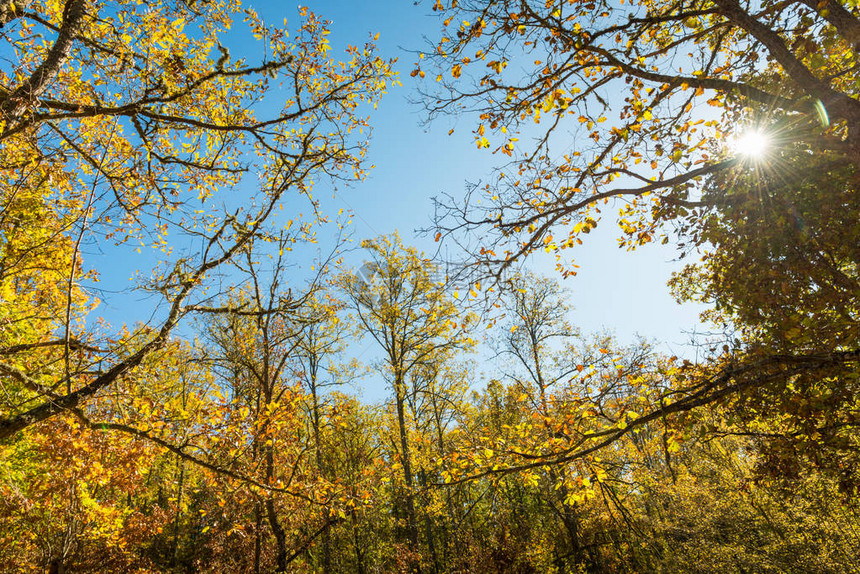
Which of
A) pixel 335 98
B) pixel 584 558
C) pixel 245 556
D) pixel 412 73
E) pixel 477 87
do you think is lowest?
pixel 584 558

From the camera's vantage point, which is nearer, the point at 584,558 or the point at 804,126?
the point at 804,126

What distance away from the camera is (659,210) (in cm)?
452

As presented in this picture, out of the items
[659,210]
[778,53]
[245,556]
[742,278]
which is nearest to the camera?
[778,53]

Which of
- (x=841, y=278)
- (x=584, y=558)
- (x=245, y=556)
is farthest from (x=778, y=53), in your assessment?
(x=584, y=558)

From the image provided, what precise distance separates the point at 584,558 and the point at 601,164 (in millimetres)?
15376

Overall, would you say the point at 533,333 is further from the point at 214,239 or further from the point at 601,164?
the point at 214,239

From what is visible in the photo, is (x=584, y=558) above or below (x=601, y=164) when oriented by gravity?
below

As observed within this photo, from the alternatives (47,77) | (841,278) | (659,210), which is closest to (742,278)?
(841,278)

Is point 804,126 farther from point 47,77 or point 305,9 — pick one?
point 47,77

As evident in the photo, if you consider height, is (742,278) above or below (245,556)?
above

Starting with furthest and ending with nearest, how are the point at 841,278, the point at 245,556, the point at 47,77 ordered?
the point at 245,556 < the point at 841,278 < the point at 47,77

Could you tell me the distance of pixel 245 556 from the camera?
34.9ft

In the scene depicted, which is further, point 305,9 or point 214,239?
point 305,9

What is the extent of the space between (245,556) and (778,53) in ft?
47.2
